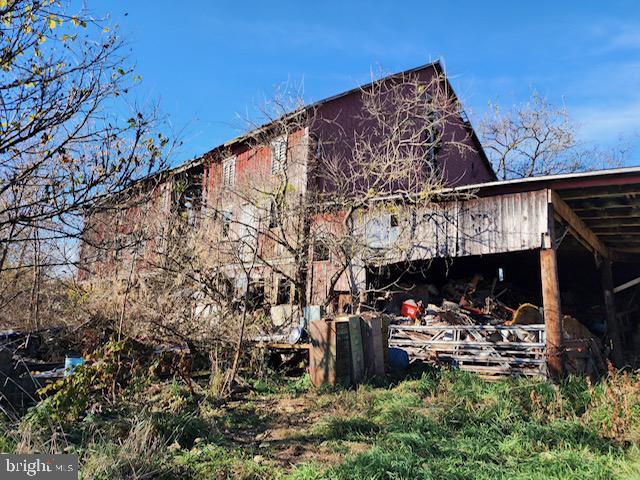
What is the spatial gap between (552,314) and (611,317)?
624 centimetres

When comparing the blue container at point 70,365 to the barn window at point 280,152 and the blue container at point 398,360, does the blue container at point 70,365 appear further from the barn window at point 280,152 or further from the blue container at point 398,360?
the barn window at point 280,152

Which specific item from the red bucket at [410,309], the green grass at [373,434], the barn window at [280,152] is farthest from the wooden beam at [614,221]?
the barn window at [280,152]

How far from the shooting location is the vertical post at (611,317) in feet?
43.9

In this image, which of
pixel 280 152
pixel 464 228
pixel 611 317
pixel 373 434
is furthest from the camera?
pixel 280 152

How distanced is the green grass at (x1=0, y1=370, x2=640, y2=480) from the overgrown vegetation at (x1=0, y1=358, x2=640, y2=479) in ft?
0.06

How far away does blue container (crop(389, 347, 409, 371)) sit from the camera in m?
9.55

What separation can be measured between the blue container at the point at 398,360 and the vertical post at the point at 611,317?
7.15 m

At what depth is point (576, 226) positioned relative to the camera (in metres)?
11.7

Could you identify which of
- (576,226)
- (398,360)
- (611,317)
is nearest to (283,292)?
(398,360)

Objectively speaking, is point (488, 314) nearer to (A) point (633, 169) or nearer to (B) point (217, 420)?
(A) point (633, 169)

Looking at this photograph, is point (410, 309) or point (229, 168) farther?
point (229, 168)

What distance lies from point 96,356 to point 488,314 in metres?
9.64

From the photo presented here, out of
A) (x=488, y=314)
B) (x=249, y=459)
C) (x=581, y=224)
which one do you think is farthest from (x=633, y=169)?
(x=249, y=459)

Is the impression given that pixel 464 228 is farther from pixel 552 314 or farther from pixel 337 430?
pixel 337 430
